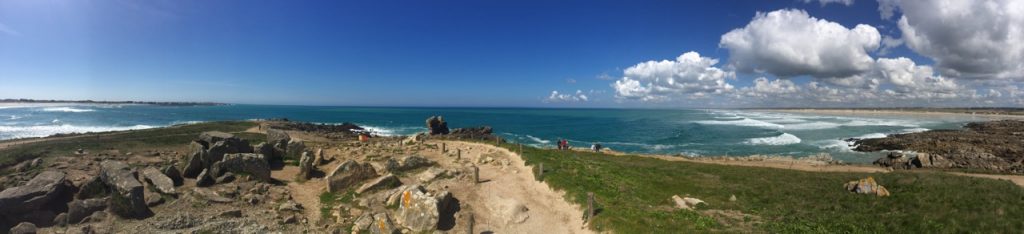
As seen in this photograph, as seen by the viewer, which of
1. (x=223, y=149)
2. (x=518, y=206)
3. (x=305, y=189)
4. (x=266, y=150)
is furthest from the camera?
(x=266, y=150)

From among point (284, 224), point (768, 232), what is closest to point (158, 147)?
point (284, 224)

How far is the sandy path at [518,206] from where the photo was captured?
65.2ft

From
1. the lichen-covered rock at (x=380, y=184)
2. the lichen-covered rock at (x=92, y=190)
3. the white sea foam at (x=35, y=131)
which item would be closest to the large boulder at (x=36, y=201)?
the lichen-covered rock at (x=92, y=190)

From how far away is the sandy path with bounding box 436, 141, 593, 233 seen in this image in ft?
65.2

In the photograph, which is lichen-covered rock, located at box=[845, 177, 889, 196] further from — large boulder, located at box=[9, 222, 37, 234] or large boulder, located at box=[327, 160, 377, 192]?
large boulder, located at box=[9, 222, 37, 234]

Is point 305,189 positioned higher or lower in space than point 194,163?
lower

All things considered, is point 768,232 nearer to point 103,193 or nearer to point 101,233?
point 101,233

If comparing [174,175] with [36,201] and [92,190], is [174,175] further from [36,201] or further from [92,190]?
[36,201]

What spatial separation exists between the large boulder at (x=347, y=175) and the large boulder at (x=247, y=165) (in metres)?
5.01

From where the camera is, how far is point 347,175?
83.9 feet

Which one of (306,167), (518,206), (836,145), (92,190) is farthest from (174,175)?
(836,145)

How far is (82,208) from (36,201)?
197cm

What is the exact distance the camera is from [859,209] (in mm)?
19141

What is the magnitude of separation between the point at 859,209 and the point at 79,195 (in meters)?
39.0
